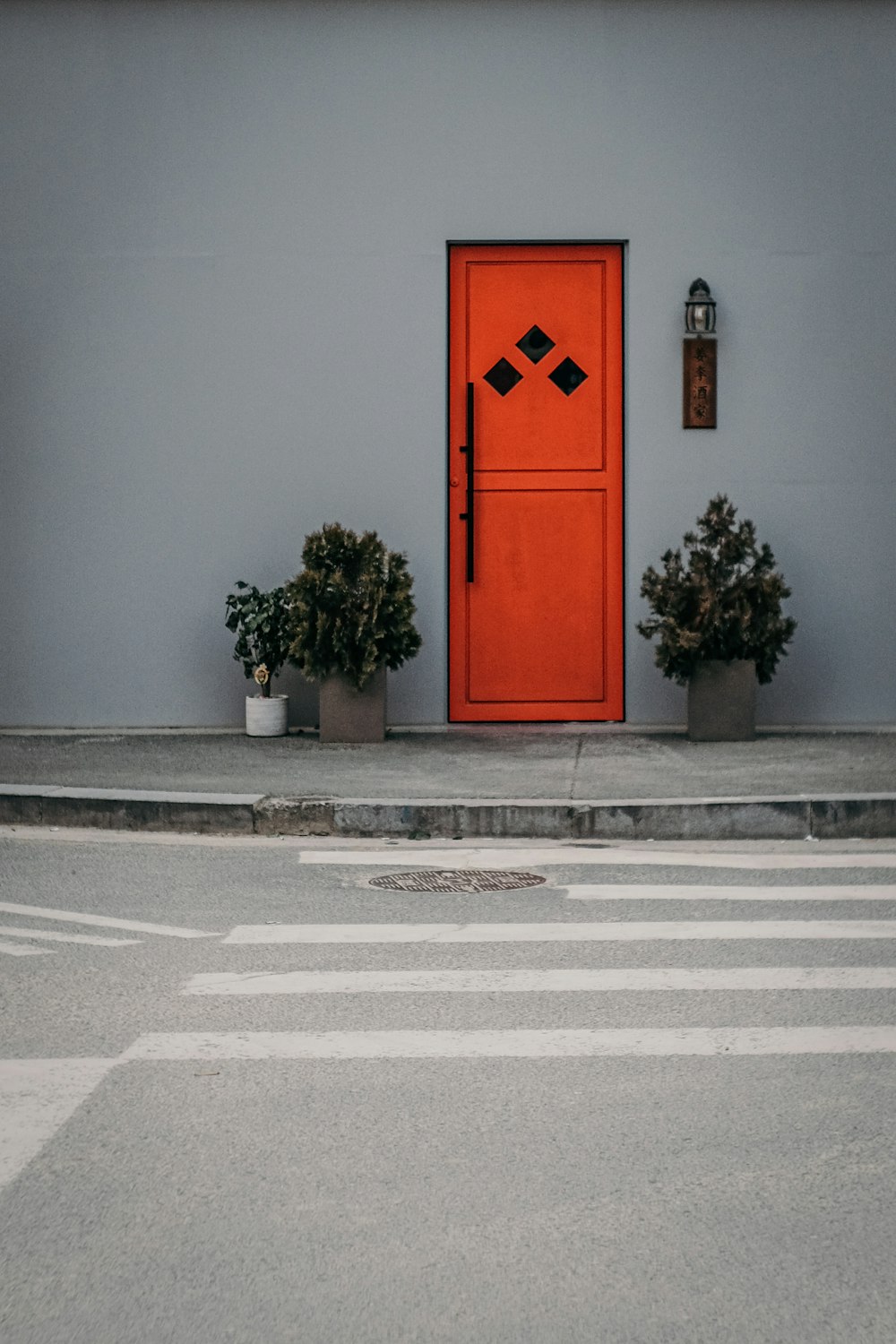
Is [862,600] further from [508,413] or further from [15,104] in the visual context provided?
[15,104]

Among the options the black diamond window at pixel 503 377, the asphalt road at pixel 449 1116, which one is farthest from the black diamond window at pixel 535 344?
the asphalt road at pixel 449 1116

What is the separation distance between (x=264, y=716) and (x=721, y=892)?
5928 millimetres

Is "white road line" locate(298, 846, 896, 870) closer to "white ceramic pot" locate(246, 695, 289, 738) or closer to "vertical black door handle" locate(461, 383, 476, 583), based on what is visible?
"white ceramic pot" locate(246, 695, 289, 738)

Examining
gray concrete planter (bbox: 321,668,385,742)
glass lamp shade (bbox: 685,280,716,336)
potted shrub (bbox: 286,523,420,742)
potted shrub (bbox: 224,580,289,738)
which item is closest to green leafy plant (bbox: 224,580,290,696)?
potted shrub (bbox: 224,580,289,738)

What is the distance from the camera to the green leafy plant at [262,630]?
43.0 ft

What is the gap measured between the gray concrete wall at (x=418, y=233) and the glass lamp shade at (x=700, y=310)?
198 millimetres

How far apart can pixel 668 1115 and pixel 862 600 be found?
31.4 ft

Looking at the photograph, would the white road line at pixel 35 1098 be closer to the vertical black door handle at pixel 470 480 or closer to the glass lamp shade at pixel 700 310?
the vertical black door handle at pixel 470 480

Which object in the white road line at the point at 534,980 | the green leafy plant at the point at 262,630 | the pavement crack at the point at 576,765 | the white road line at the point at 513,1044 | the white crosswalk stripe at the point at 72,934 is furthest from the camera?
the green leafy plant at the point at 262,630

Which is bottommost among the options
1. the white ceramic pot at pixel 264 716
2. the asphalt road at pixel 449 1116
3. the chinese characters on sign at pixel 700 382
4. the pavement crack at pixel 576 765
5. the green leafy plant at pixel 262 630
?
the asphalt road at pixel 449 1116

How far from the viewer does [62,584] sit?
45.7ft

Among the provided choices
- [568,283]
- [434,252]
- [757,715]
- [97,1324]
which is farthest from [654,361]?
[97,1324]

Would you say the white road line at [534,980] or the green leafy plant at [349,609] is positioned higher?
the green leafy plant at [349,609]

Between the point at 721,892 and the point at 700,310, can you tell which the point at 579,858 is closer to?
the point at 721,892
